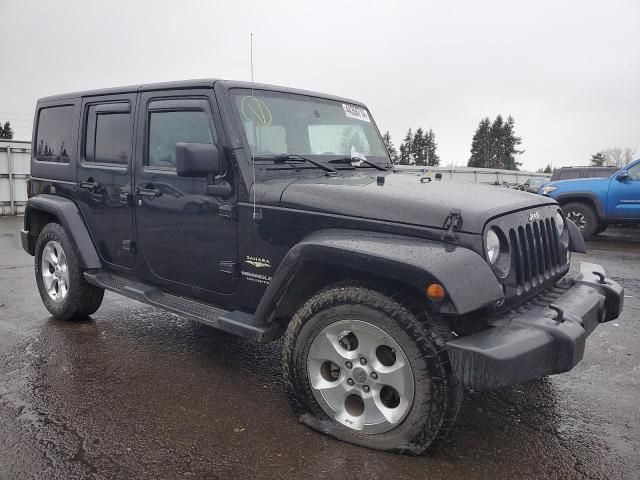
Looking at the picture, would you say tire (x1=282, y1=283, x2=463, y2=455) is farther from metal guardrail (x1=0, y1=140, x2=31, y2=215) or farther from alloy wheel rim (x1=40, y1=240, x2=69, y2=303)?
metal guardrail (x1=0, y1=140, x2=31, y2=215)

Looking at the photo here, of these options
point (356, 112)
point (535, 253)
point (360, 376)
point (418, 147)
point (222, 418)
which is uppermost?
point (418, 147)

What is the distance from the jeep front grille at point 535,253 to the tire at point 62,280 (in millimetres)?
3548

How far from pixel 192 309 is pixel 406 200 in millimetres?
1666

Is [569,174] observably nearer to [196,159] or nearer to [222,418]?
[196,159]

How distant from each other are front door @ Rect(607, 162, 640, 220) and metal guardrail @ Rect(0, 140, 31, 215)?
13978 millimetres

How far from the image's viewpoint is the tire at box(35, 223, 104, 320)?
14.8 ft

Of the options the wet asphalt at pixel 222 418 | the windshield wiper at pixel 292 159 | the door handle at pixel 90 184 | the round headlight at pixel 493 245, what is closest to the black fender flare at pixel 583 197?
the wet asphalt at pixel 222 418

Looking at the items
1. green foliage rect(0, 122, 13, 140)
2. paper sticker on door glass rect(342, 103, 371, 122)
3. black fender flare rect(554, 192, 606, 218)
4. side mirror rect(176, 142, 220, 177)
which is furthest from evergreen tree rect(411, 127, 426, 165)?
side mirror rect(176, 142, 220, 177)

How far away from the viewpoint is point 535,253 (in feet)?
9.59

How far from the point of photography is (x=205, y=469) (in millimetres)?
2512

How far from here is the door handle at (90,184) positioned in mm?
4301

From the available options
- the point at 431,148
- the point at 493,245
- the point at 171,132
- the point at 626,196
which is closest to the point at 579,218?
the point at 626,196

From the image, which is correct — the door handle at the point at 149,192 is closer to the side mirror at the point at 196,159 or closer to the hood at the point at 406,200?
the side mirror at the point at 196,159

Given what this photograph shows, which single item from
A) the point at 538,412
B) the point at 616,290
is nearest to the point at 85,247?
the point at 538,412
